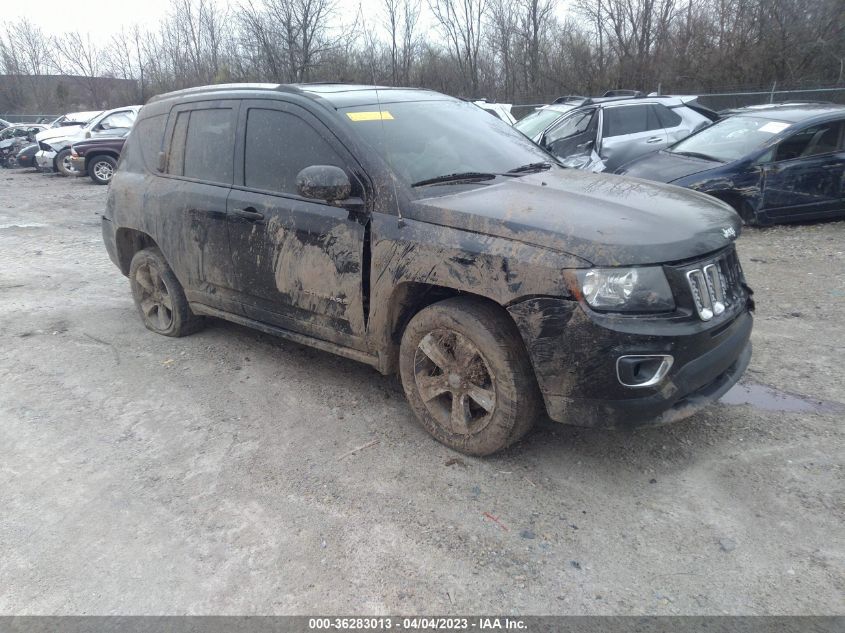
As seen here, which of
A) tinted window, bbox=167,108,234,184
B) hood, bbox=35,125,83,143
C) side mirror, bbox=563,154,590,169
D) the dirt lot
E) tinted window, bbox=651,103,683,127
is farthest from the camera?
hood, bbox=35,125,83,143

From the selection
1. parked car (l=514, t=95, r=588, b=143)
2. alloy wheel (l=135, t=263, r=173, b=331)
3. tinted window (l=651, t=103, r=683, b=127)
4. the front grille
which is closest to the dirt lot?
alloy wheel (l=135, t=263, r=173, b=331)

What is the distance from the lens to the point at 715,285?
10.3 feet

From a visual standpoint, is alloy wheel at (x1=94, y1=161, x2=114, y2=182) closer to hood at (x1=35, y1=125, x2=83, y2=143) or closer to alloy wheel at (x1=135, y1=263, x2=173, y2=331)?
hood at (x1=35, y1=125, x2=83, y2=143)

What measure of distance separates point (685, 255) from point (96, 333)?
16.1 feet

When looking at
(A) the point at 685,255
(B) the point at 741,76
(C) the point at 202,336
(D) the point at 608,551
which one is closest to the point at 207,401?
(C) the point at 202,336

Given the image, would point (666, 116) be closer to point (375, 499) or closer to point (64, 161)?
point (375, 499)

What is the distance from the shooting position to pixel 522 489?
3201mm

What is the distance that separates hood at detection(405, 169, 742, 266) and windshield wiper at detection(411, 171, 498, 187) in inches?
4.4

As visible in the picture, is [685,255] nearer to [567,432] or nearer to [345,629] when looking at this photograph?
[567,432]

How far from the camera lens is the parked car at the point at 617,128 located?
9914 millimetres

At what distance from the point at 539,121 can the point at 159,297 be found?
335 inches

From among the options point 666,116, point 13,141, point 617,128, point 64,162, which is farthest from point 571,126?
point 13,141

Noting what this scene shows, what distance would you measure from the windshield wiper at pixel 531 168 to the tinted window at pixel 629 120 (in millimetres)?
6427

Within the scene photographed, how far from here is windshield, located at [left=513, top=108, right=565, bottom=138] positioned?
1133 cm
